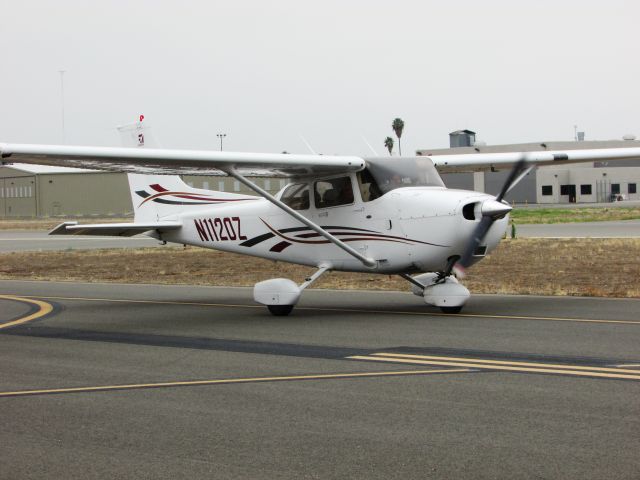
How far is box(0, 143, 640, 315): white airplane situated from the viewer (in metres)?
13.3

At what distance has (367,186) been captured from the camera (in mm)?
14609

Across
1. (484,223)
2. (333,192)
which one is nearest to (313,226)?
(333,192)

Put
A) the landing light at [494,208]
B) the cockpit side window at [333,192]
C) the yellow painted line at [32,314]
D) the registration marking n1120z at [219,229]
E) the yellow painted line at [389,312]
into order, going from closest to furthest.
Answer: the yellow painted line at [389,312], the landing light at [494,208], the yellow painted line at [32,314], the cockpit side window at [333,192], the registration marking n1120z at [219,229]

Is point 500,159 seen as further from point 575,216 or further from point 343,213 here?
point 575,216

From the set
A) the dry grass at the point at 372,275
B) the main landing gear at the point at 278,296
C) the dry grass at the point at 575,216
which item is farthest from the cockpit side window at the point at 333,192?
the dry grass at the point at 575,216

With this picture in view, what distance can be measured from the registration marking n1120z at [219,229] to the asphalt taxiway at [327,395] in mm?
2743

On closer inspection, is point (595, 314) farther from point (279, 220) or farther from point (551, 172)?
point (551, 172)

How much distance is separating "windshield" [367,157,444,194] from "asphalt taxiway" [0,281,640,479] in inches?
80.9

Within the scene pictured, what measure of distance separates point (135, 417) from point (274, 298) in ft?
23.5

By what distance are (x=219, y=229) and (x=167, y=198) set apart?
1.87m

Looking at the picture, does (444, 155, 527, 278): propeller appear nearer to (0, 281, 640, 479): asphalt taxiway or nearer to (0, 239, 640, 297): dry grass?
(0, 281, 640, 479): asphalt taxiway

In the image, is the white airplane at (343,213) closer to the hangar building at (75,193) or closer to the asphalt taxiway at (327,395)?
the asphalt taxiway at (327,395)

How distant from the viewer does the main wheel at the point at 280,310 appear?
46.9 feet

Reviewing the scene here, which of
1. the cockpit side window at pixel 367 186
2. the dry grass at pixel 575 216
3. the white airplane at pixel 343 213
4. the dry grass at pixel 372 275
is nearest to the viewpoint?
the white airplane at pixel 343 213
